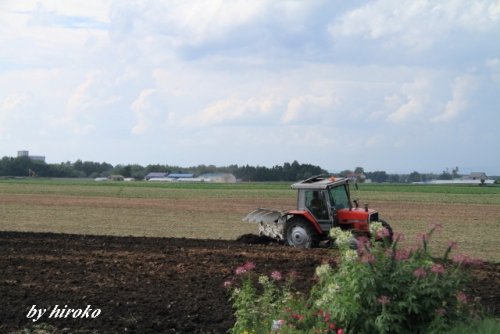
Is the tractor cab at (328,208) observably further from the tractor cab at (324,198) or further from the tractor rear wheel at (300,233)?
the tractor rear wheel at (300,233)

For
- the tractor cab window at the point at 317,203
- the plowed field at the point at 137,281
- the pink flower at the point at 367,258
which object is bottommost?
the plowed field at the point at 137,281

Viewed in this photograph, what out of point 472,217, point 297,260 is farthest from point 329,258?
point 472,217

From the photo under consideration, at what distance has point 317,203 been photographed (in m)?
17.8

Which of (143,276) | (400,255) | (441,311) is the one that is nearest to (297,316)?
(400,255)

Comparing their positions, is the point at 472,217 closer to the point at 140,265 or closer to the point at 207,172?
the point at 140,265

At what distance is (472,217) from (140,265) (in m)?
24.5

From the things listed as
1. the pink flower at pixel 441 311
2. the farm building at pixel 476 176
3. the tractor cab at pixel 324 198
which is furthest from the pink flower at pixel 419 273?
the farm building at pixel 476 176

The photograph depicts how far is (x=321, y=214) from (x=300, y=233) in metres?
0.70

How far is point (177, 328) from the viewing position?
30.2 ft

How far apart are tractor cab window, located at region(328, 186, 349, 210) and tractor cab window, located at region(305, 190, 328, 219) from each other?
0.22 meters

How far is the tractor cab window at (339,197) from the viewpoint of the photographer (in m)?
17.7

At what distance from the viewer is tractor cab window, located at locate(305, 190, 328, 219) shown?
1767 centimetres

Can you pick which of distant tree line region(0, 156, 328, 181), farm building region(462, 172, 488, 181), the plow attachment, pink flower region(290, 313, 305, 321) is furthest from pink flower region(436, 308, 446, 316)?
farm building region(462, 172, 488, 181)

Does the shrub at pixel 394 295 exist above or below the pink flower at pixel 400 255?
below
